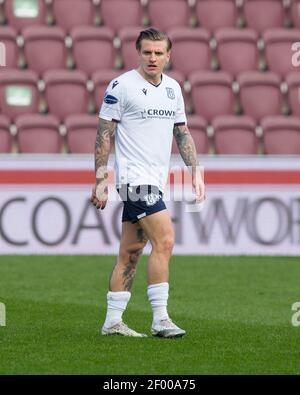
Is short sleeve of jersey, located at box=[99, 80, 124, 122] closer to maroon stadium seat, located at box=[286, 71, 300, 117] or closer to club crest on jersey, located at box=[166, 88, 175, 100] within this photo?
club crest on jersey, located at box=[166, 88, 175, 100]

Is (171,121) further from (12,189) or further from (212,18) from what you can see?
(212,18)

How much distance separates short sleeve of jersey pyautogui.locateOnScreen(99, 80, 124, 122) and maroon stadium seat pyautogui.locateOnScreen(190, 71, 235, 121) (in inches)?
338

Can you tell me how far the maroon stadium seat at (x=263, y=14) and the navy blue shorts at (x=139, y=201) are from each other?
1043 cm

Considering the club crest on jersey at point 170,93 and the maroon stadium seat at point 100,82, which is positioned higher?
the maroon stadium seat at point 100,82

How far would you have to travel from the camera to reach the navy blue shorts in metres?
8.55

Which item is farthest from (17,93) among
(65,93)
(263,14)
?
(263,14)

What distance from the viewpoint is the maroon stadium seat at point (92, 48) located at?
57.8 feet

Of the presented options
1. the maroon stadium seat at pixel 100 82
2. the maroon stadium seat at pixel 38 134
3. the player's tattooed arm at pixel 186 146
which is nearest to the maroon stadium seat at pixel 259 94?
the maroon stadium seat at pixel 100 82

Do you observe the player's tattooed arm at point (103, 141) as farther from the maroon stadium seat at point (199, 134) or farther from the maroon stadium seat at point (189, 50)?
the maroon stadium seat at point (189, 50)

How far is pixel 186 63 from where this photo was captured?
17.9 meters

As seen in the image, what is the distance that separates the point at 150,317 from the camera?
1015 cm

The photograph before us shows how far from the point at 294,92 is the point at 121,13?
9.17ft

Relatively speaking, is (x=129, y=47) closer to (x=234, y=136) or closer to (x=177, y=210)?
(x=234, y=136)
